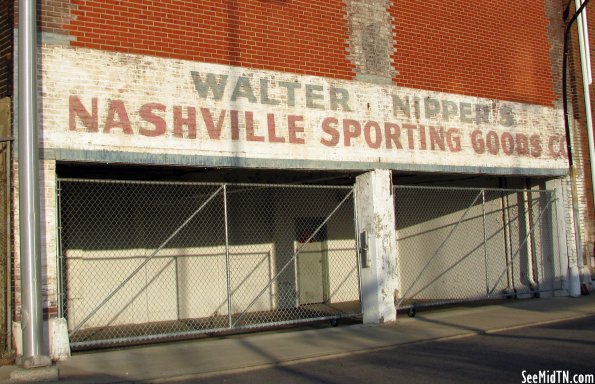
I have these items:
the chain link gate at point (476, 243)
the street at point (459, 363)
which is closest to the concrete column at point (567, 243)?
the chain link gate at point (476, 243)

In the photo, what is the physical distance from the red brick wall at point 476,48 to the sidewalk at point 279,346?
4536 mm

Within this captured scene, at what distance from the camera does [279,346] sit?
10836 millimetres

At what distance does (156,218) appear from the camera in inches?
611

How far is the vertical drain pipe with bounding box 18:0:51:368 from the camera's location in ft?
28.0

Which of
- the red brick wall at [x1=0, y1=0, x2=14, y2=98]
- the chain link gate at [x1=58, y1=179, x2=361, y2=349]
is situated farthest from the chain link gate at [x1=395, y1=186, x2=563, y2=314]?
the red brick wall at [x1=0, y1=0, x2=14, y2=98]

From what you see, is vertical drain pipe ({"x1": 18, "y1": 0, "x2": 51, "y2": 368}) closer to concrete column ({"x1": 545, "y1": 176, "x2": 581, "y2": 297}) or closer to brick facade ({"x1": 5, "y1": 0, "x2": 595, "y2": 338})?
Result: brick facade ({"x1": 5, "y1": 0, "x2": 595, "y2": 338})

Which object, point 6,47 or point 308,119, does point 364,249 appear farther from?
point 6,47

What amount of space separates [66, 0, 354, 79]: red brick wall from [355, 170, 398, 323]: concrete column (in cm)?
211

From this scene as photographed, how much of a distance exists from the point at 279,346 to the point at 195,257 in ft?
17.8

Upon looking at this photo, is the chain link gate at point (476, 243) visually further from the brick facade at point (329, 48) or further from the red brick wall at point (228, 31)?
the red brick wall at point (228, 31)

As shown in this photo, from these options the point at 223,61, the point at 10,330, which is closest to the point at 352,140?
the point at 223,61

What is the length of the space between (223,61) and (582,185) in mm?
9893

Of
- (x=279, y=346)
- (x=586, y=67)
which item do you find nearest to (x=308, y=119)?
(x=279, y=346)

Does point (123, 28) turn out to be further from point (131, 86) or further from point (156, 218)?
point (156, 218)
